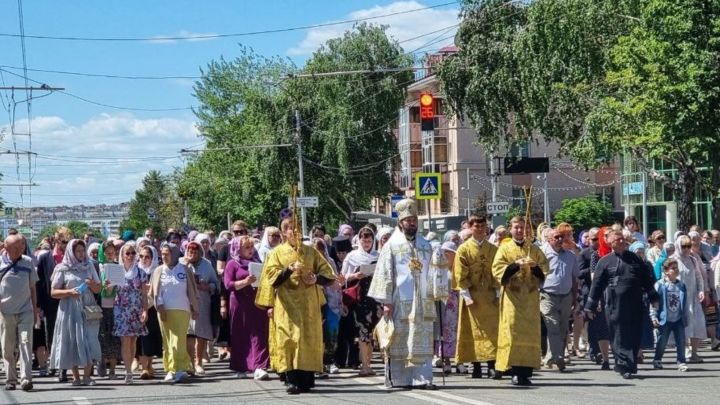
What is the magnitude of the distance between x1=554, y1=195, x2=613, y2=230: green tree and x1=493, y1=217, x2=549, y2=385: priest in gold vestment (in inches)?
1864

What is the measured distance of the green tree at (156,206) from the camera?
122 m

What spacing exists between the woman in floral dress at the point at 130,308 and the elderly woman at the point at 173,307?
2.13 ft

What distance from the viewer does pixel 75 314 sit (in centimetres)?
1734

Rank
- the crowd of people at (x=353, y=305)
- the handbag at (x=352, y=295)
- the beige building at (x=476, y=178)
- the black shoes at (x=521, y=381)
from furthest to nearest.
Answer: the beige building at (x=476, y=178) < the handbag at (x=352, y=295) < the black shoes at (x=521, y=381) < the crowd of people at (x=353, y=305)

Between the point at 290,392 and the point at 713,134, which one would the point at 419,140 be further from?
the point at 290,392

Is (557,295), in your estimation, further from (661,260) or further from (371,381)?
(661,260)

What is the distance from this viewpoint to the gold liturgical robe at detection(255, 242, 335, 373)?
1543 cm

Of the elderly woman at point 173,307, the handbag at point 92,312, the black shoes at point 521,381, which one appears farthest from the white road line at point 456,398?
the handbag at point 92,312

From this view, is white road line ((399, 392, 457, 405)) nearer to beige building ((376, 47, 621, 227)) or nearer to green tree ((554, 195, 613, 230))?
green tree ((554, 195, 613, 230))

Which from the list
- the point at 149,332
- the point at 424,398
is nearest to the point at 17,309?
the point at 149,332

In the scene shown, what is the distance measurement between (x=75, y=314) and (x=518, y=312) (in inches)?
222

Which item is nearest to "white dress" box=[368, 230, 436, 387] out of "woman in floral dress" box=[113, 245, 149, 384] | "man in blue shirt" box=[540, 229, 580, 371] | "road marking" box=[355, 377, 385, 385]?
"road marking" box=[355, 377, 385, 385]

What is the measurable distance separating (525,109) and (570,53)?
2.75 m

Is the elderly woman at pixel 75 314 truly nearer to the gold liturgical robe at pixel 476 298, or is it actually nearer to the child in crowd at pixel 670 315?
the gold liturgical robe at pixel 476 298
